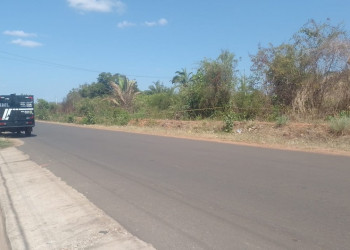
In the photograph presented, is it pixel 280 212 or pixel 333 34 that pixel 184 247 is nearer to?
pixel 280 212

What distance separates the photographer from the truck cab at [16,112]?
83.1 ft

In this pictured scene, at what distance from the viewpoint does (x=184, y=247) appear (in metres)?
4.86

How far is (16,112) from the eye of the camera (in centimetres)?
2584

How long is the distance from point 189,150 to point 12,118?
16237mm

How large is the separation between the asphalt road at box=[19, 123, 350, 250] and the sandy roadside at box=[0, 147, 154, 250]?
0.28 m

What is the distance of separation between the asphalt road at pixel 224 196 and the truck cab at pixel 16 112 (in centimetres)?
1397

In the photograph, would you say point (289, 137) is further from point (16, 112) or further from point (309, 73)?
point (16, 112)

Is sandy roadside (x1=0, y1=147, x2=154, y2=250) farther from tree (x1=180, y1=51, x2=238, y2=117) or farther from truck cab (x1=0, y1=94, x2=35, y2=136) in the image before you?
tree (x1=180, y1=51, x2=238, y2=117)

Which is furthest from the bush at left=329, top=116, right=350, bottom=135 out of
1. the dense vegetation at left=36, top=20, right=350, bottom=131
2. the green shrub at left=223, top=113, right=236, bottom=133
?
the green shrub at left=223, top=113, right=236, bottom=133

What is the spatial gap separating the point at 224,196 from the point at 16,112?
2211cm

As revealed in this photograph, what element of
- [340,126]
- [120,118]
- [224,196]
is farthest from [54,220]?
[120,118]

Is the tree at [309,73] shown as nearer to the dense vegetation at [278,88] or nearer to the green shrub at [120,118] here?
the dense vegetation at [278,88]

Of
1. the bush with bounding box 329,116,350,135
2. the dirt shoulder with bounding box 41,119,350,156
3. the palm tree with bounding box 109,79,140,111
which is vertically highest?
the palm tree with bounding box 109,79,140,111

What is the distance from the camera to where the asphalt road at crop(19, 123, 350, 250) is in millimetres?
5156
